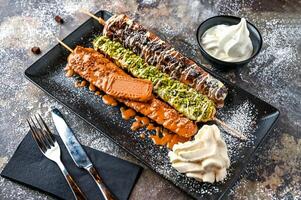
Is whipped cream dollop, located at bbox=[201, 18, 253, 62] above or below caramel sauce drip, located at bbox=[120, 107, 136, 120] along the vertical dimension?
above

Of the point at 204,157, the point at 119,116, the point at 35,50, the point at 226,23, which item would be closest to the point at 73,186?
the point at 119,116

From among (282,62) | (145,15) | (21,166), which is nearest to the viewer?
(21,166)

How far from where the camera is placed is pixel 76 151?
189cm

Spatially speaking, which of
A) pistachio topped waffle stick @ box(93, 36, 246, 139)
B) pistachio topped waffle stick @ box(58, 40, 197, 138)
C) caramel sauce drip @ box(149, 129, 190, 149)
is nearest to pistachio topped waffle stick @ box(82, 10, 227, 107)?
pistachio topped waffle stick @ box(93, 36, 246, 139)

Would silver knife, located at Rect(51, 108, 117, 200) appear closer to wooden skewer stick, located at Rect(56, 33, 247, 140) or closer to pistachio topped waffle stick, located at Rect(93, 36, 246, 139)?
pistachio topped waffle stick, located at Rect(93, 36, 246, 139)

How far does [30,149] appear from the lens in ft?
6.32

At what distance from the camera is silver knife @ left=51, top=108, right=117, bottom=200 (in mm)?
1761

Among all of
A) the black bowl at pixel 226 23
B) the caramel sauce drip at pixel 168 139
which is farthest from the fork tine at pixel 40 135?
the black bowl at pixel 226 23

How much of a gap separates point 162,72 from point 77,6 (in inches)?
36.0

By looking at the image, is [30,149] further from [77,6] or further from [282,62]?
[282,62]

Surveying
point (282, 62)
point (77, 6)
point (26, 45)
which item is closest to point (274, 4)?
point (282, 62)

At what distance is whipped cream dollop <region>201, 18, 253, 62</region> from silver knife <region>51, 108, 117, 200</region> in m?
0.89

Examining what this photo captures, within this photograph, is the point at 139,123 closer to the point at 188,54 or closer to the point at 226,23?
the point at 188,54

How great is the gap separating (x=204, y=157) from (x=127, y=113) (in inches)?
19.8
